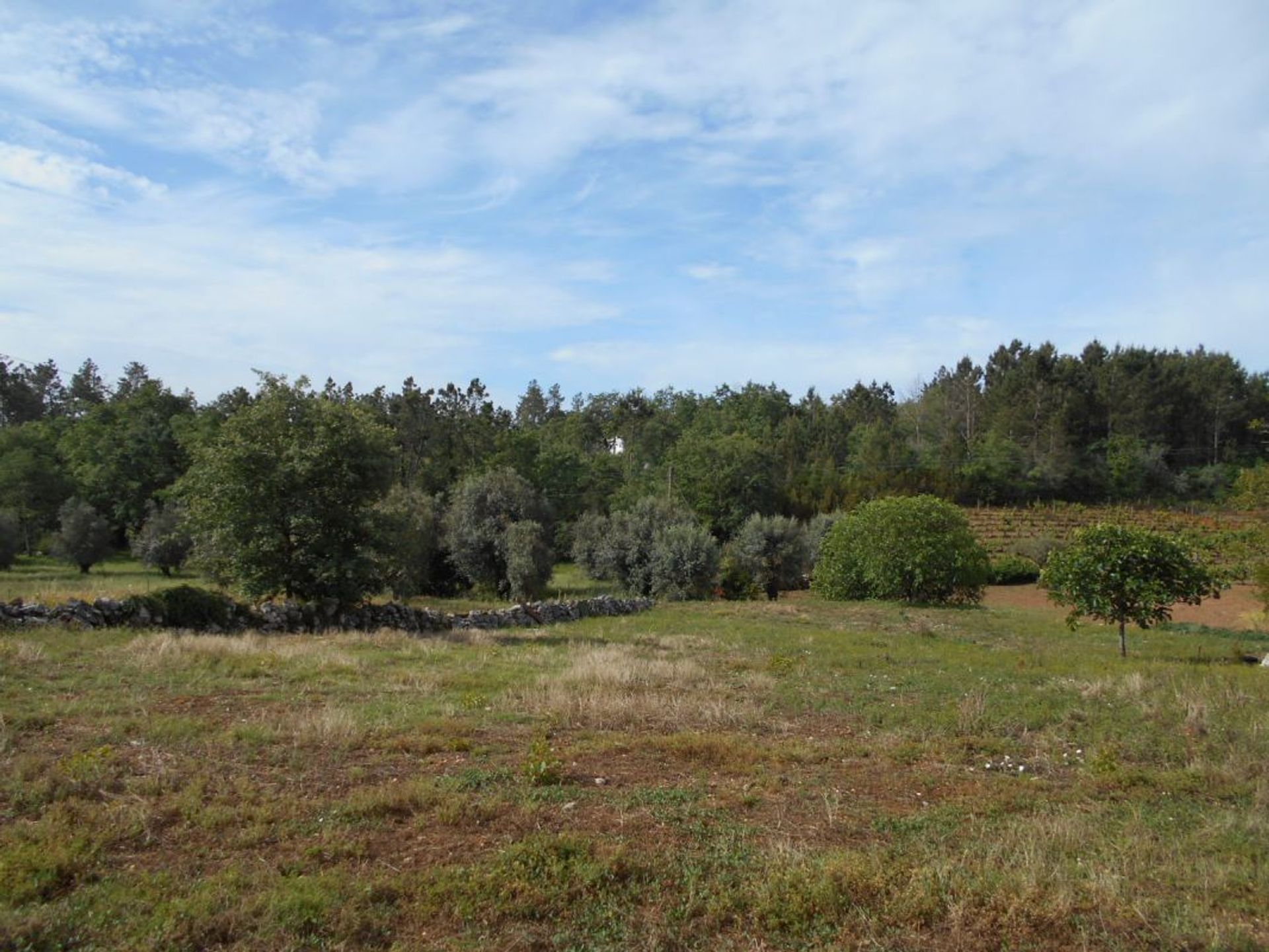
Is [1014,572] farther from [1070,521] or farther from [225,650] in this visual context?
[225,650]

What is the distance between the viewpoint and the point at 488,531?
42375 mm

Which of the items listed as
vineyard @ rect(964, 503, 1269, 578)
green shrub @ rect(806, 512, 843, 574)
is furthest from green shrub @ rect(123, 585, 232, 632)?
vineyard @ rect(964, 503, 1269, 578)

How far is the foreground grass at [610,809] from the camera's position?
511 centimetres

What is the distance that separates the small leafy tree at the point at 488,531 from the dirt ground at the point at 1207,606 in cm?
2378

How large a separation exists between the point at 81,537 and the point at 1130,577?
177 ft

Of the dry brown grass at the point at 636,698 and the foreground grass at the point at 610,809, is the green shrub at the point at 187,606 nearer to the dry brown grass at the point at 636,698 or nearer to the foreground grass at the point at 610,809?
the foreground grass at the point at 610,809

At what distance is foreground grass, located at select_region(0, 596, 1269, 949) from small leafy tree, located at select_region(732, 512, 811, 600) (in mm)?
33801

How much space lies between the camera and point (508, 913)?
17.1 feet

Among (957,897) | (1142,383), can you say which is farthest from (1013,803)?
(1142,383)

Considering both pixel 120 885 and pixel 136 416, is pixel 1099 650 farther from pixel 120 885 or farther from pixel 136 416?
pixel 136 416

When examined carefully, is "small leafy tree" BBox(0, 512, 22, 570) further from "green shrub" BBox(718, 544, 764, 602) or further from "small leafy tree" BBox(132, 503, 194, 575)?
"green shrub" BBox(718, 544, 764, 602)

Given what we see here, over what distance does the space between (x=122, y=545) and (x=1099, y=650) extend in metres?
67.5

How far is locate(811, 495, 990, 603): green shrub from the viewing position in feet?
113

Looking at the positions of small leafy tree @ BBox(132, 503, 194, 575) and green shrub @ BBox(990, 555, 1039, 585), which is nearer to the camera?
small leafy tree @ BBox(132, 503, 194, 575)
